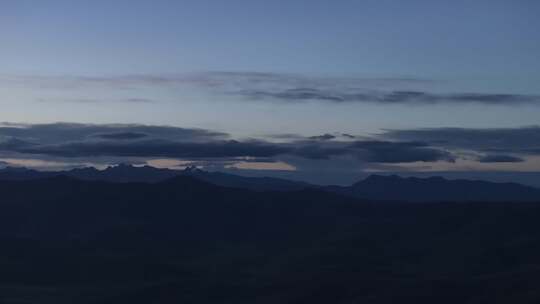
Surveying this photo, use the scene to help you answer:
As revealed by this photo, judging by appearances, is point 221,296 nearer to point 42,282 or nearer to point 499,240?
point 42,282

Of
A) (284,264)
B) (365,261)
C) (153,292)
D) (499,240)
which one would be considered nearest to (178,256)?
(284,264)

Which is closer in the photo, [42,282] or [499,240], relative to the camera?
[42,282]

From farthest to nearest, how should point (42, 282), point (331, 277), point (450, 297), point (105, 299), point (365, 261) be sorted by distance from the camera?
1. point (365, 261)
2. point (42, 282)
3. point (105, 299)
4. point (331, 277)
5. point (450, 297)

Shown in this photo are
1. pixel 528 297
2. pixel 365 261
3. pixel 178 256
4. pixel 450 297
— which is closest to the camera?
pixel 528 297

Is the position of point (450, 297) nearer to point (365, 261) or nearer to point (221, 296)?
point (221, 296)

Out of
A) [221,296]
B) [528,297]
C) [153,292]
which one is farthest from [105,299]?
[528,297]

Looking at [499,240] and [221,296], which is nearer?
[221,296]

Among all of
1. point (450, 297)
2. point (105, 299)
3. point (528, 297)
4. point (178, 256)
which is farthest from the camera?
point (178, 256)

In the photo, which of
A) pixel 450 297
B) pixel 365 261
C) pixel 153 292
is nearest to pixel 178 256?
pixel 365 261

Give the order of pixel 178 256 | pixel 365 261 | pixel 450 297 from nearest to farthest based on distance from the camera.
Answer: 1. pixel 450 297
2. pixel 365 261
3. pixel 178 256
